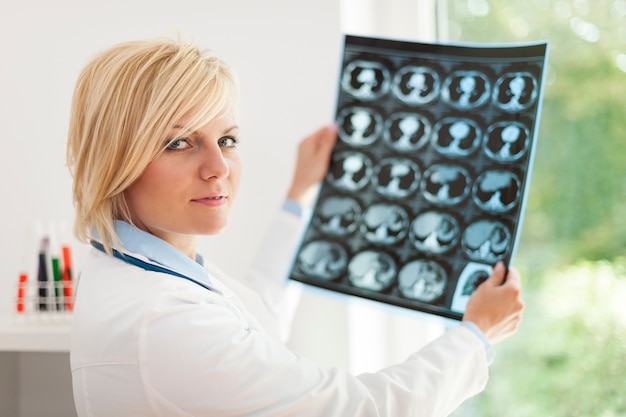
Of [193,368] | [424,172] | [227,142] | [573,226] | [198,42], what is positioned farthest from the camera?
[198,42]

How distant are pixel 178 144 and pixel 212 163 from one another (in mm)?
60

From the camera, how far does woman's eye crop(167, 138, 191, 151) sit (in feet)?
3.69

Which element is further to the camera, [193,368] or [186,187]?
[186,187]

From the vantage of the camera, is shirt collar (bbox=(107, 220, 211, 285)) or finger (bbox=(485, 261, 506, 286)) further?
finger (bbox=(485, 261, 506, 286))

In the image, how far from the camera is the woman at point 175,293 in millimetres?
999

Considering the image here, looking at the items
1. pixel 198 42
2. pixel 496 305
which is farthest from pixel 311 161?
pixel 496 305

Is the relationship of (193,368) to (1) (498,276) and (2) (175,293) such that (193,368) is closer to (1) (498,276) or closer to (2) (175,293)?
(2) (175,293)

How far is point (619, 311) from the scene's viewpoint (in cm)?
146

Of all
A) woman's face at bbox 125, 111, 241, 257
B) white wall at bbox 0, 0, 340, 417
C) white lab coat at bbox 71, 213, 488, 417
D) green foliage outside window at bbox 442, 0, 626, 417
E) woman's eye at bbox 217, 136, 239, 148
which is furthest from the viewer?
white wall at bbox 0, 0, 340, 417

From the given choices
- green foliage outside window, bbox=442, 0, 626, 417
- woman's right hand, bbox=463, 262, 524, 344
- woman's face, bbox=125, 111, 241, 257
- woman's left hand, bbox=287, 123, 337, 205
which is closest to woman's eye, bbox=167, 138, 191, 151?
woman's face, bbox=125, 111, 241, 257

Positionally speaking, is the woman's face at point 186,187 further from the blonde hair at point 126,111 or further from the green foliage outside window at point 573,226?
the green foliage outside window at point 573,226

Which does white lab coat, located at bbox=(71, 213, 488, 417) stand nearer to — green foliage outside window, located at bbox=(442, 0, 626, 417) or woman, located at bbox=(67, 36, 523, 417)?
woman, located at bbox=(67, 36, 523, 417)

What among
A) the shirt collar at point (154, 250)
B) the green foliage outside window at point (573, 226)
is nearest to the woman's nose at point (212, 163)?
the shirt collar at point (154, 250)

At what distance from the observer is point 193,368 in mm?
987
